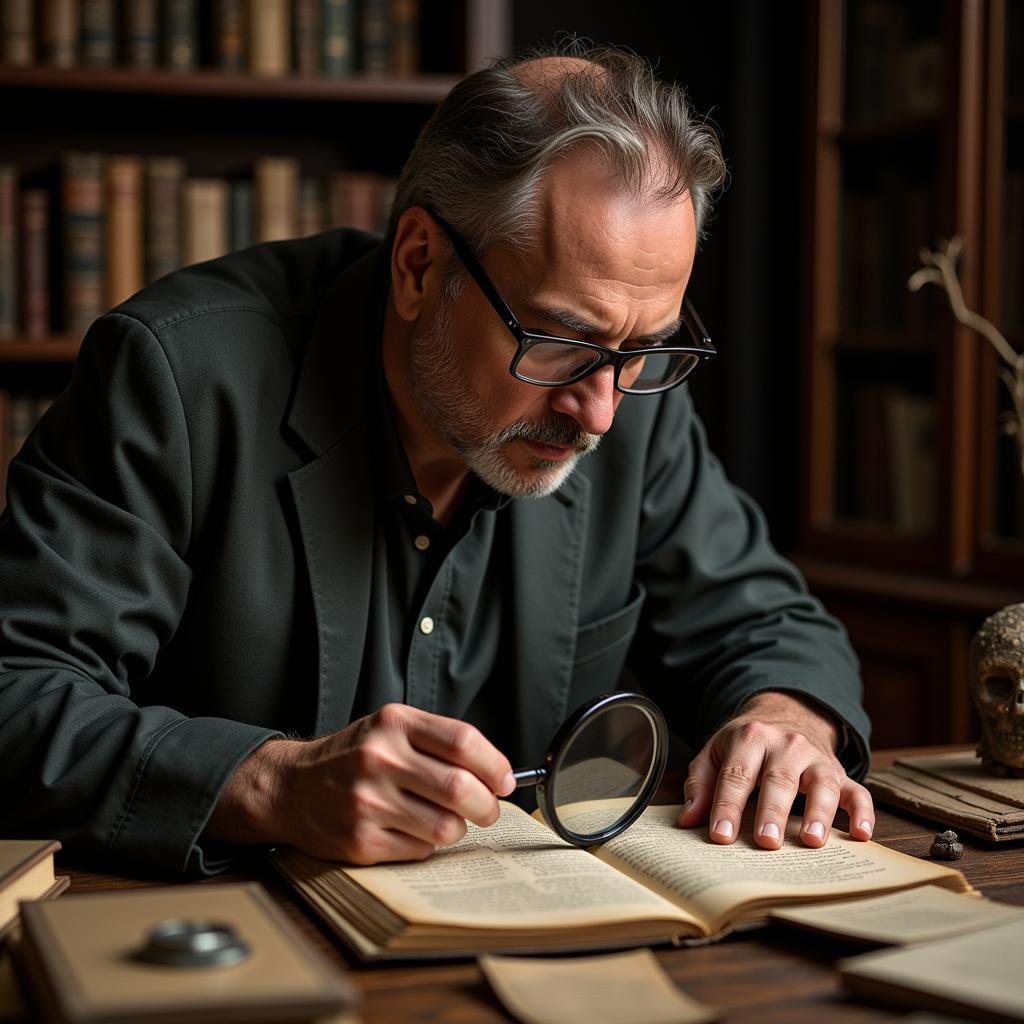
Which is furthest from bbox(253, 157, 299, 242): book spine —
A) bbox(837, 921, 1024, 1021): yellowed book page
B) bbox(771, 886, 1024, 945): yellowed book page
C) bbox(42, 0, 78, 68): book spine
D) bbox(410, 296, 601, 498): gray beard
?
bbox(837, 921, 1024, 1021): yellowed book page

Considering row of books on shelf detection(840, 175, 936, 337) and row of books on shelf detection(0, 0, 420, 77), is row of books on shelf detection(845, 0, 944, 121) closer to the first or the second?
row of books on shelf detection(840, 175, 936, 337)

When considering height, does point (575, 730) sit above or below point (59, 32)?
below

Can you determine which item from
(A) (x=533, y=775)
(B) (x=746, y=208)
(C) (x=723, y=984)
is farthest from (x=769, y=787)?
(B) (x=746, y=208)

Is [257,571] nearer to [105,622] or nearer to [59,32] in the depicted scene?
[105,622]

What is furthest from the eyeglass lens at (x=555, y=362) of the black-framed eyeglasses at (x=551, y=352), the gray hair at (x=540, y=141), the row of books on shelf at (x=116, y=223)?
the row of books on shelf at (x=116, y=223)

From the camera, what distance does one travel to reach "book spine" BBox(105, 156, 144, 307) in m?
2.72

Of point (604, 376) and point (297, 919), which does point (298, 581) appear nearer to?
point (604, 376)

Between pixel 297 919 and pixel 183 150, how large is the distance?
2.20 m

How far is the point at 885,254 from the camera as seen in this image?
3.14 metres

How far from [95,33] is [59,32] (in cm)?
7

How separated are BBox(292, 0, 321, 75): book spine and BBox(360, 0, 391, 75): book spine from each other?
0.32 ft

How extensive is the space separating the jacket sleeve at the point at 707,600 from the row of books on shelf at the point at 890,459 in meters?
1.09

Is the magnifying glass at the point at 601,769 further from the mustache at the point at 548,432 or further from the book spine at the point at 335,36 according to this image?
the book spine at the point at 335,36

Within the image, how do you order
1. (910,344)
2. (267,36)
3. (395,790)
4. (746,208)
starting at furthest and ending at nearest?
1. (746,208)
2. (910,344)
3. (267,36)
4. (395,790)
